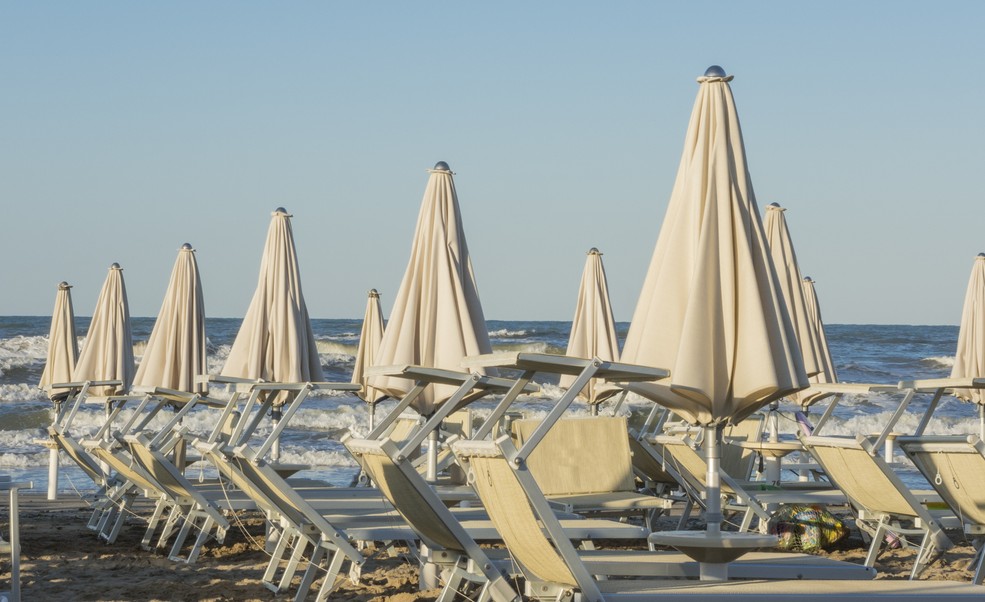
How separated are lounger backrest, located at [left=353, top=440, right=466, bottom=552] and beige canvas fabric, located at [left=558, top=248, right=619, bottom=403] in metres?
7.16

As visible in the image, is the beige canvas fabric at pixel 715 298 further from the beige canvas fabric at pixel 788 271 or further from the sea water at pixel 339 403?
the beige canvas fabric at pixel 788 271

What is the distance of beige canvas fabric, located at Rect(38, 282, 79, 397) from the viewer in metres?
13.9

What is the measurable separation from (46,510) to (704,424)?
8.59 m

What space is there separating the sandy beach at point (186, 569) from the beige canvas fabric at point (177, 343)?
84.0 inches

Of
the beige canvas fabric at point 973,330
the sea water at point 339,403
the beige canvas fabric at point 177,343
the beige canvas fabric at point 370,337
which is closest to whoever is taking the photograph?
the beige canvas fabric at point 177,343

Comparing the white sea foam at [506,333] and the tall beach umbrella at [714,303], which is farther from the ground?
the tall beach umbrella at [714,303]

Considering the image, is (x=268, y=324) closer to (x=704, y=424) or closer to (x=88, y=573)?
(x=88, y=573)

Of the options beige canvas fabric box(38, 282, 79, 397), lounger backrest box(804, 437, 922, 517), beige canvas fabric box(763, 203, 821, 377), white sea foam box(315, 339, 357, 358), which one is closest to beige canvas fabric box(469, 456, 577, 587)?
lounger backrest box(804, 437, 922, 517)

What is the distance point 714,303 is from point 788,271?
17.1 feet

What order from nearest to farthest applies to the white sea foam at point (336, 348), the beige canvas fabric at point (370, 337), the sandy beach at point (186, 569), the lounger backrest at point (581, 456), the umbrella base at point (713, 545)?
the umbrella base at point (713, 545), the sandy beach at point (186, 569), the lounger backrest at point (581, 456), the beige canvas fabric at point (370, 337), the white sea foam at point (336, 348)

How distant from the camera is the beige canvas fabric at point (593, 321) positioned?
41.3ft

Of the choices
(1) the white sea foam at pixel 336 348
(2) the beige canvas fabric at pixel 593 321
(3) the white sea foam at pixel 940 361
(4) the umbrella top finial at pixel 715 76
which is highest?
(4) the umbrella top finial at pixel 715 76

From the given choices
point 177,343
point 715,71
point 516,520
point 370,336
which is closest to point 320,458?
point 370,336

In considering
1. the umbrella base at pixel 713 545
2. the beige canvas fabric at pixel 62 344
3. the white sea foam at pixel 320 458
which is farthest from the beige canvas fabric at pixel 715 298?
the white sea foam at pixel 320 458
